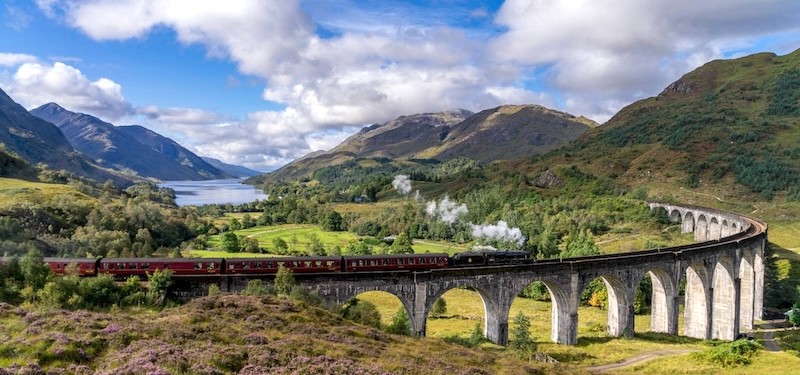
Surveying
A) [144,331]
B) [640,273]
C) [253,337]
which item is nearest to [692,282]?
[640,273]

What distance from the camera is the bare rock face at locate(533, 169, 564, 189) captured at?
159375 mm

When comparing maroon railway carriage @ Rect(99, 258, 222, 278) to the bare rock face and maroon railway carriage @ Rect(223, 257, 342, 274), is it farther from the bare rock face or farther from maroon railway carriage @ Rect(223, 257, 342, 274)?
the bare rock face

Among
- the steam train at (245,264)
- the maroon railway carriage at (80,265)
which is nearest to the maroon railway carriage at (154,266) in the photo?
the steam train at (245,264)

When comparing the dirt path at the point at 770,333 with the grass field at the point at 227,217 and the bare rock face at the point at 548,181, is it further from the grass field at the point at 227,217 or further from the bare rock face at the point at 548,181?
the grass field at the point at 227,217

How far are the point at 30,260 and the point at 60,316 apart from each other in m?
10.6

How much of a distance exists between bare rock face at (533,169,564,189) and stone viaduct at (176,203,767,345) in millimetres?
90306

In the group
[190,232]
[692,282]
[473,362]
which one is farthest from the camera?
[190,232]

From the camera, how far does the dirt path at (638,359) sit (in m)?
39.4

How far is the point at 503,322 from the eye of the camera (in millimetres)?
42594

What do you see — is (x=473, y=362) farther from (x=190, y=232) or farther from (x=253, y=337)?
(x=190, y=232)

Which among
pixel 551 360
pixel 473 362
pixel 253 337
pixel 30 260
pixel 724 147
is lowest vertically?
pixel 551 360

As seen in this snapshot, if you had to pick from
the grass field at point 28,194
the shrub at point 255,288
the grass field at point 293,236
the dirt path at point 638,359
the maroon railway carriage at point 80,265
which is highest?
the grass field at point 28,194

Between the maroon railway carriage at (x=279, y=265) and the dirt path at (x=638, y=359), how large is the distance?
22133 millimetres

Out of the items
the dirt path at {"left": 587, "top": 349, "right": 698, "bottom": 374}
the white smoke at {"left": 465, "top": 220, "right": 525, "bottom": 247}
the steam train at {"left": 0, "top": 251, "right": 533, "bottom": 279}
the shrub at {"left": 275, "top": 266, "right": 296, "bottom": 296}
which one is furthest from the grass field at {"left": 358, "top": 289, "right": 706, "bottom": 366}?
the white smoke at {"left": 465, "top": 220, "right": 525, "bottom": 247}
